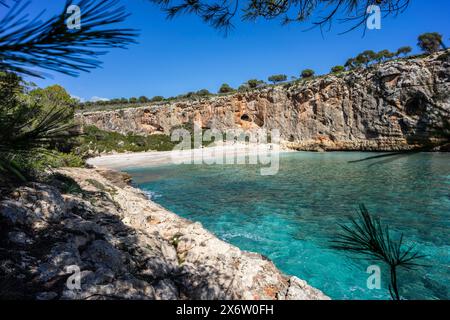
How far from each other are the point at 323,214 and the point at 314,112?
3153 centimetres

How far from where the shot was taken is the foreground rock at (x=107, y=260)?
2600 millimetres

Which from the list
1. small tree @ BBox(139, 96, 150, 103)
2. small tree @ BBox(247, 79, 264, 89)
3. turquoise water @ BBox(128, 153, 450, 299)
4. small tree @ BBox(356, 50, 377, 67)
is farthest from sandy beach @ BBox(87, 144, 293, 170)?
small tree @ BBox(139, 96, 150, 103)

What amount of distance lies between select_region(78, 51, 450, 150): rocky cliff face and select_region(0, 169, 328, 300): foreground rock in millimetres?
26553

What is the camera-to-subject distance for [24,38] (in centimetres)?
104

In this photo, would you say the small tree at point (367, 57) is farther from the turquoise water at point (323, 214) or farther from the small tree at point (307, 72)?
the turquoise water at point (323, 214)

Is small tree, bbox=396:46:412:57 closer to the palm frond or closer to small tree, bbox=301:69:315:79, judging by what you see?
small tree, bbox=301:69:315:79

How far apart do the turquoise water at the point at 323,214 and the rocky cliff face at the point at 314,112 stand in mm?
16600

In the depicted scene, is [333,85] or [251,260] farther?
[333,85]

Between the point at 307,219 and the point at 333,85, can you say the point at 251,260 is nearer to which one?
the point at 307,219

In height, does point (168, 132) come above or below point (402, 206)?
above

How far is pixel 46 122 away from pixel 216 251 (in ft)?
11.5

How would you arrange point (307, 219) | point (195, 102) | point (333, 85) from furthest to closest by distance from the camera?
1. point (195, 102)
2. point (333, 85)
3. point (307, 219)

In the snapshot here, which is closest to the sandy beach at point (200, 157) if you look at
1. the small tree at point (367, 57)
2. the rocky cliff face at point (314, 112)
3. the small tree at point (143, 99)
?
the rocky cliff face at point (314, 112)
